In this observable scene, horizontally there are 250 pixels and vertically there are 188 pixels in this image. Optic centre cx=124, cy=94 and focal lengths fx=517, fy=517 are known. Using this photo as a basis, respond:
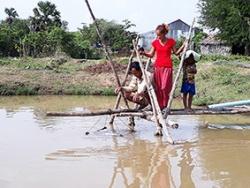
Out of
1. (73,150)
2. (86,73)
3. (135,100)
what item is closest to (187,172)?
(73,150)

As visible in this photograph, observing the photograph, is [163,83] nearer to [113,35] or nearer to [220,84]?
[220,84]

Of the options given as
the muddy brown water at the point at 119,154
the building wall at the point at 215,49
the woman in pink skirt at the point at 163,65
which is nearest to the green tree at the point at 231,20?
the building wall at the point at 215,49

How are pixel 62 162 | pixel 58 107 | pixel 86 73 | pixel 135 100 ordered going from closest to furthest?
1. pixel 62 162
2. pixel 135 100
3. pixel 58 107
4. pixel 86 73

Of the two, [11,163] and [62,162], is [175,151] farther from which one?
[11,163]

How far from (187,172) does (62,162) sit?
67.6 inches

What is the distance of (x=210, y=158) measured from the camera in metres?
7.42

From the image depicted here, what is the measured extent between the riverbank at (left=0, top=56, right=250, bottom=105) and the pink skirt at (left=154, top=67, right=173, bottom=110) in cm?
493

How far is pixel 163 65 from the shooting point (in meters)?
8.90

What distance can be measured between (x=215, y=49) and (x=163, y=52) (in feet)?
109

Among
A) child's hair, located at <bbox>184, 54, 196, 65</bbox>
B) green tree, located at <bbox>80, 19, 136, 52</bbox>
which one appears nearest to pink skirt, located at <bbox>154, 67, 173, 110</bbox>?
child's hair, located at <bbox>184, 54, 196, 65</bbox>

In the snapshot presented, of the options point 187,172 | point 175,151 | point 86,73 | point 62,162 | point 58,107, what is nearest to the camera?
point 187,172

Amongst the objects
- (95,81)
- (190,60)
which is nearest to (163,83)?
(190,60)

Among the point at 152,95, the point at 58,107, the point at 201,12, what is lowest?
the point at 58,107

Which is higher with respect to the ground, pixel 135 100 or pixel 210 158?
pixel 135 100
